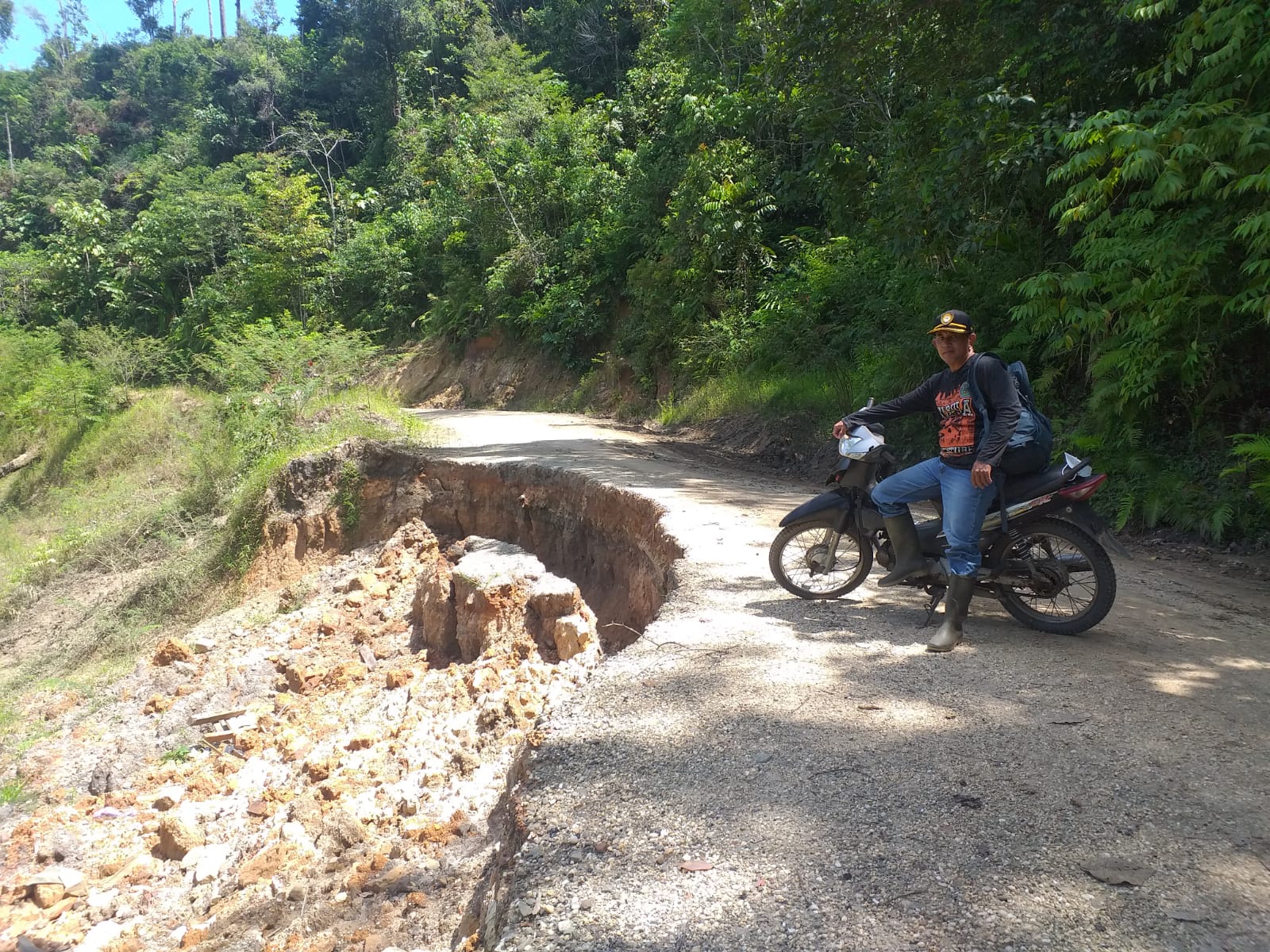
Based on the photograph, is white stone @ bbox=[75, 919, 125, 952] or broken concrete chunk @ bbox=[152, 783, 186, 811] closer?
white stone @ bbox=[75, 919, 125, 952]

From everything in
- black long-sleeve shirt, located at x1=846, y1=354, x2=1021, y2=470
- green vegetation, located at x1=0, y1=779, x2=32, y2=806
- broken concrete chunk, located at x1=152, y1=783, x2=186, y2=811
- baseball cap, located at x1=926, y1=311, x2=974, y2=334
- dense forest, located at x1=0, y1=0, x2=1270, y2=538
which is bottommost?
green vegetation, located at x1=0, y1=779, x2=32, y2=806

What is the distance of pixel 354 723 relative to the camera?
746 cm

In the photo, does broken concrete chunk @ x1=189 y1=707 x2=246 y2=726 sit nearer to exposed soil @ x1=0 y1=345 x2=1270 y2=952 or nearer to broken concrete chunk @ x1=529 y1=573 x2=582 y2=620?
exposed soil @ x1=0 y1=345 x2=1270 y2=952

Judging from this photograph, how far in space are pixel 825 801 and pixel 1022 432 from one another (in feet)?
8.21

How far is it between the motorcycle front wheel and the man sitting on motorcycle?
0.60 m

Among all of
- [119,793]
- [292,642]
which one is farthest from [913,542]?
[292,642]

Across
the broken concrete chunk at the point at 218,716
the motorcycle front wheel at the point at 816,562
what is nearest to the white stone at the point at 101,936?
the broken concrete chunk at the point at 218,716

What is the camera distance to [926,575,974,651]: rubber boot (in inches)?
187

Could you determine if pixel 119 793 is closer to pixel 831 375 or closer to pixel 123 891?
pixel 123 891

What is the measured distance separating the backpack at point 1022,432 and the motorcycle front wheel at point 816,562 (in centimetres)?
124

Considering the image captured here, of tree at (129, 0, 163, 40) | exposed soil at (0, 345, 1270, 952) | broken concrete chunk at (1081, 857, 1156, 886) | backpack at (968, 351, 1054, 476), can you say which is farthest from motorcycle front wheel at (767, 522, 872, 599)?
tree at (129, 0, 163, 40)

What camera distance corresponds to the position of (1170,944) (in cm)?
232

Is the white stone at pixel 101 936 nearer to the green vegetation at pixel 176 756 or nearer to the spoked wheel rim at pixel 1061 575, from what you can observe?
the green vegetation at pixel 176 756

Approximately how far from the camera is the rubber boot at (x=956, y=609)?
15.5ft
